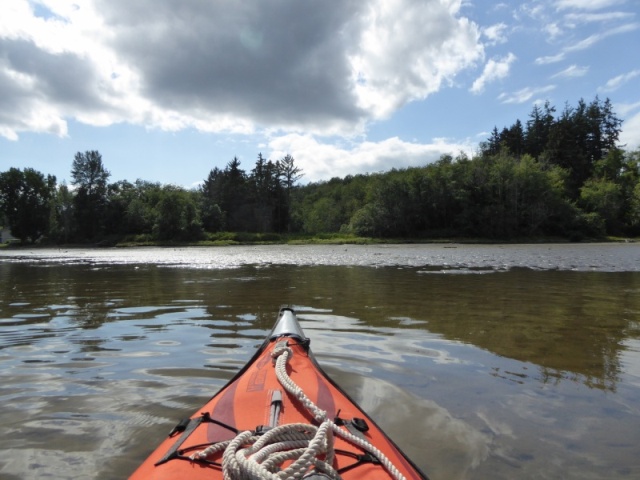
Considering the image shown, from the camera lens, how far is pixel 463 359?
433 cm

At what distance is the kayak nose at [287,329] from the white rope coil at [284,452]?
172cm

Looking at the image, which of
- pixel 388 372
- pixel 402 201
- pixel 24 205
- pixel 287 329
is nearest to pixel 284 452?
pixel 287 329

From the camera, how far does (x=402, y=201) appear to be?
52.1 metres

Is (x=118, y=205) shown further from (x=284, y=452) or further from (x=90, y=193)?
(x=284, y=452)

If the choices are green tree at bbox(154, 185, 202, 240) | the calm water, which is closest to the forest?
green tree at bbox(154, 185, 202, 240)

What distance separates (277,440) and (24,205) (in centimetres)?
7059

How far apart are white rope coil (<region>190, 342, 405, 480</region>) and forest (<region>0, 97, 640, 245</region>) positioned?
163 ft

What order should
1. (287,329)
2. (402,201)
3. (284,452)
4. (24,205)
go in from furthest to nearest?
1. (24,205)
2. (402,201)
3. (287,329)
4. (284,452)

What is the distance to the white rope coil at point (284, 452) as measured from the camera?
1462mm

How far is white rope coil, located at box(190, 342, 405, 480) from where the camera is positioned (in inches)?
57.6

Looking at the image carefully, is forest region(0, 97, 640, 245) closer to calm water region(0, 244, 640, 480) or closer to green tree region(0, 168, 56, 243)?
green tree region(0, 168, 56, 243)

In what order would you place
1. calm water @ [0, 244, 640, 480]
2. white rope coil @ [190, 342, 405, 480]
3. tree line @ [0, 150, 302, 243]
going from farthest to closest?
tree line @ [0, 150, 302, 243] → calm water @ [0, 244, 640, 480] → white rope coil @ [190, 342, 405, 480]

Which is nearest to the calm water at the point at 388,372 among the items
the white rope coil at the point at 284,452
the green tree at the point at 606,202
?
the white rope coil at the point at 284,452

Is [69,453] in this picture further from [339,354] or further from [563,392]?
[563,392]
